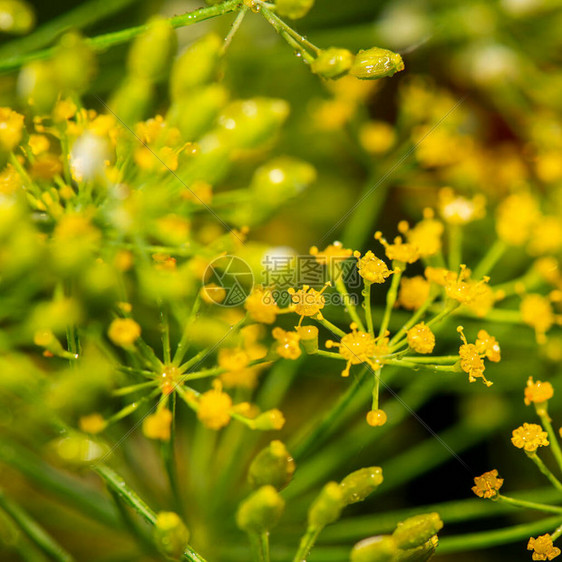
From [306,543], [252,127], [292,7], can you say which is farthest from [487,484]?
[292,7]

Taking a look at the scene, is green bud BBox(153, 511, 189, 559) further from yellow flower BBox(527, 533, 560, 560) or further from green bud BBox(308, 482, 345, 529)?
yellow flower BBox(527, 533, 560, 560)

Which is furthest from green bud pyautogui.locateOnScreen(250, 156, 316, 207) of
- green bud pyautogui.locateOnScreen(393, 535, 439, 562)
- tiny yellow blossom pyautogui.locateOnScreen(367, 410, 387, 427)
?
green bud pyautogui.locateOnScreen(393, 535, 439, 562)

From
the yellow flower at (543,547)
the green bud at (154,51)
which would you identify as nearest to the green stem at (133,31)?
the green bud at (154,51)

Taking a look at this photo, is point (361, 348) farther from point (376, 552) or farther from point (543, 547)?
point (543, 547)

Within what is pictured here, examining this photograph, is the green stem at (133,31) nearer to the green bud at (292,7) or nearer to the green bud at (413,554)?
the green bud at (292,7)

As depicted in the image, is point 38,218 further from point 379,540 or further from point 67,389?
point 379,540

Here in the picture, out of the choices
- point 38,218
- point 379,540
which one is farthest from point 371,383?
point 38,218
